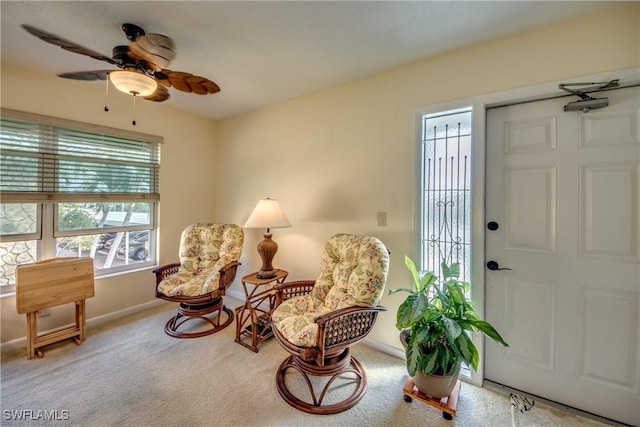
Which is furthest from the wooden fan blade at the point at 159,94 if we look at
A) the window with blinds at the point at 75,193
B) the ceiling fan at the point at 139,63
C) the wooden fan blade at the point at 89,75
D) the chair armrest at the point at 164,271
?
the chair armrest at the point at 164,271

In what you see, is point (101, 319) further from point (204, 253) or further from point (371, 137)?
point (371, 137)

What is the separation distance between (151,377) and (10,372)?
1066mm

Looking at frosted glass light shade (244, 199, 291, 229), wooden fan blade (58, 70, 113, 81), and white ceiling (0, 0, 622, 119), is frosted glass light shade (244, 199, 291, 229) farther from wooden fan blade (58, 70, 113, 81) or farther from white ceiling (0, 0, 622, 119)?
wooden fan blade (58, 70, 113, 81)

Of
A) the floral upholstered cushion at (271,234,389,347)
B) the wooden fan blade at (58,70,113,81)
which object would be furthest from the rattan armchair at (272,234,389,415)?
the wooden fan blade at (58,70,113,81)

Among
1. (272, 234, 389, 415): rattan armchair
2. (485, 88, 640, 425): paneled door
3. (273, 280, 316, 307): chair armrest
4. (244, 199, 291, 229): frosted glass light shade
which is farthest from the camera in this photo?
(244, 199, 291, 229): frosted glass light shade

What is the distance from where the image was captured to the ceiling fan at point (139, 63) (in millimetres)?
1499

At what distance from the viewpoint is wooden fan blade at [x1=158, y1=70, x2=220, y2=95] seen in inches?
70.0

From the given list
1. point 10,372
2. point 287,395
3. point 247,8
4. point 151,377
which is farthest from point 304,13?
point 10,372

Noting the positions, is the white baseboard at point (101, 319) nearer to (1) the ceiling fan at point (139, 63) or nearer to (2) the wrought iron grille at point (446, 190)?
(1) the ceiling fan at point (139, 63)

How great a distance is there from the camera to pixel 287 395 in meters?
1.76

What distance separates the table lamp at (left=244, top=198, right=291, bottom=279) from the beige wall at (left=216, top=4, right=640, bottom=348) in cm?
39

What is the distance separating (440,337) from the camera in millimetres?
1629

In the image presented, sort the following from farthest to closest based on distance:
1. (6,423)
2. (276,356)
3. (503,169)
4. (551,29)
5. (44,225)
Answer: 1. (44,225)
2. (276,356)
3. (503,169)
4. (551,29)
5. (6,423)

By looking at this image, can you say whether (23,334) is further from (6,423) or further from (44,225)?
(6,423)
